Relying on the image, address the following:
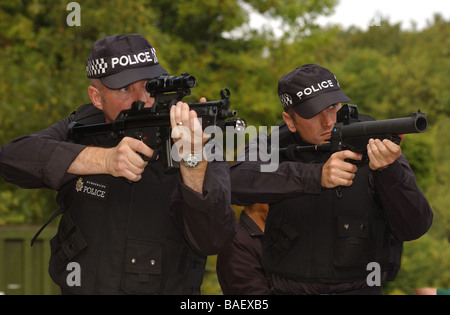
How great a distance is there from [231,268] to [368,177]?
1494mm

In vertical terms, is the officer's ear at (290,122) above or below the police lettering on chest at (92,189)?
above

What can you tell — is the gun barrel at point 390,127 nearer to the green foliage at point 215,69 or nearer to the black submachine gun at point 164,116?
the black submachine gun at point 164,116

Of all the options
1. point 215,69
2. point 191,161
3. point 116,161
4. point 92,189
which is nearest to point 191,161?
point 191,161

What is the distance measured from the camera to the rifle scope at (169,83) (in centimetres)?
358

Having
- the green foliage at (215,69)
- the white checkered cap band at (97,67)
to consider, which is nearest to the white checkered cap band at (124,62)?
the white checkered cap band at (97,67)

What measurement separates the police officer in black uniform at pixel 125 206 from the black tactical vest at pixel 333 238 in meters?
0.99

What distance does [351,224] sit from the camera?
15.3ft

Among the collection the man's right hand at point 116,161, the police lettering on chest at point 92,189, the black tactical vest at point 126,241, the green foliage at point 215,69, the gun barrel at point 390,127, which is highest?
the green foliage at point 215,69

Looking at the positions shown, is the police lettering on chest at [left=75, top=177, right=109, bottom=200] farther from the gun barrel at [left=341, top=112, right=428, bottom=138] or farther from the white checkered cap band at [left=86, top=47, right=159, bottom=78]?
the gun barrel at [left=341, top=112, right=428, bottom=138]

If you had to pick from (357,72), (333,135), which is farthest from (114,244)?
(357,72)

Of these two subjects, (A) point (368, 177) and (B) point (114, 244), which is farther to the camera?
(A) point (368, 177)

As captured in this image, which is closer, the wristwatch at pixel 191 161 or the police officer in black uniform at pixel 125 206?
the wristwatch at pixel 191 161
